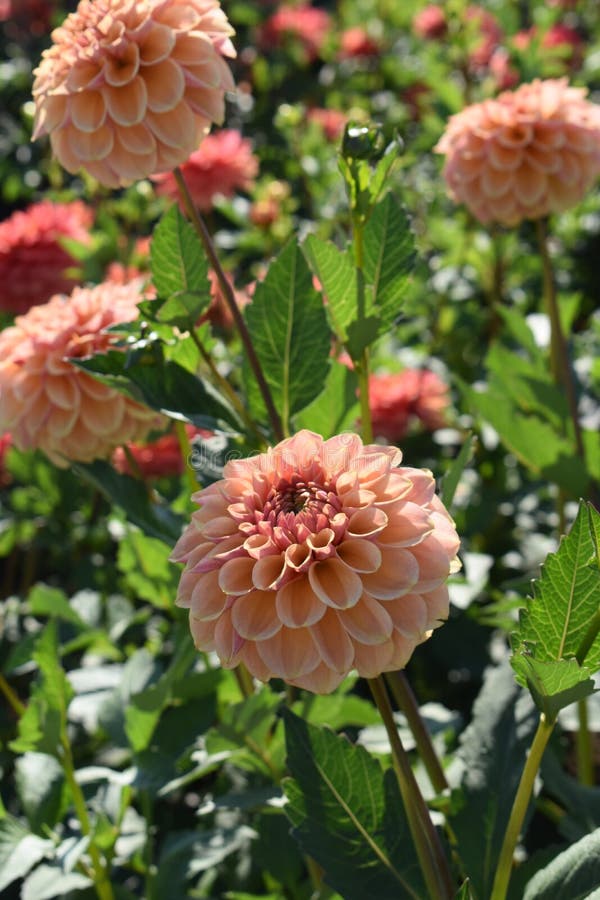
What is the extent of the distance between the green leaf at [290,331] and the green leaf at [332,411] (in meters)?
0.09

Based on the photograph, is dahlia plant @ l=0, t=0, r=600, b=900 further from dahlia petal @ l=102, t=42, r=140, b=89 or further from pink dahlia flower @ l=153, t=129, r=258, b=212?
pink dahlia flower @ l=153, t=129, r=258, b=212

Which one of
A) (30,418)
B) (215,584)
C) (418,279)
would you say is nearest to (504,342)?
(418,279)

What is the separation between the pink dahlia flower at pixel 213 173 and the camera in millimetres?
2385

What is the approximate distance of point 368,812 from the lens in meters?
0.88

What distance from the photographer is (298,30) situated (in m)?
3.92

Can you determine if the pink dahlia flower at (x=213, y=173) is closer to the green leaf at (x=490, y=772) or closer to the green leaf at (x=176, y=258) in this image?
the green leaf at (x=176, y=258)

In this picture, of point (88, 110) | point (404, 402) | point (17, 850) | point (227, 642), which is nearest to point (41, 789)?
point (17, 850)

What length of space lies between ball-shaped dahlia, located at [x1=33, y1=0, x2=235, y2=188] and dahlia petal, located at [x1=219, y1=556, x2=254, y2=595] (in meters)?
0.47

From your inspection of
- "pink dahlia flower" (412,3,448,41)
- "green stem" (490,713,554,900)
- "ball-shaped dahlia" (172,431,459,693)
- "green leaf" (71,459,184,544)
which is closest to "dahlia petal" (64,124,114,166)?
"green leaf" (71,459,184,544)

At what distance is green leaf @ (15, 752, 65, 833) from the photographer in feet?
3.99

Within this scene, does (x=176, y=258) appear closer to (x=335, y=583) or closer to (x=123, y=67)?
(x=123, y=67)

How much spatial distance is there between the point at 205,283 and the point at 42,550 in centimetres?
144

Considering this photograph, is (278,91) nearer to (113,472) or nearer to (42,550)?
(42,550)

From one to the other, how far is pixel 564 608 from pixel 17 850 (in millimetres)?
763
